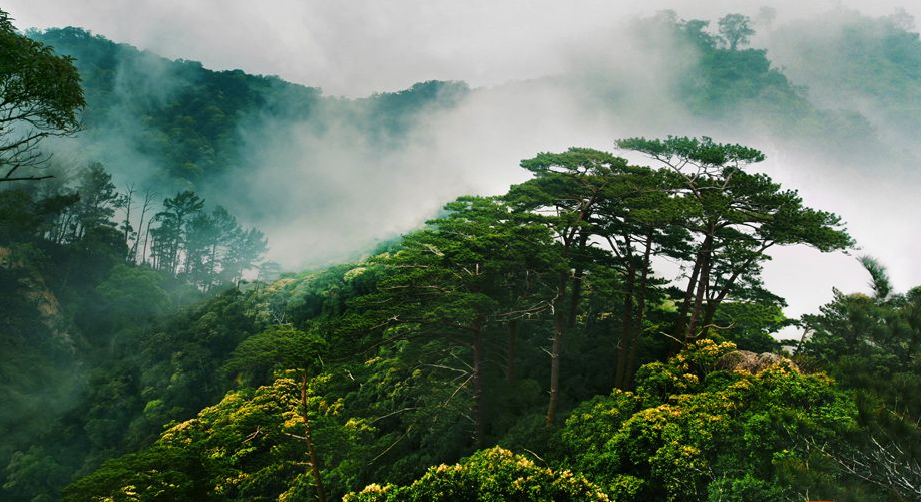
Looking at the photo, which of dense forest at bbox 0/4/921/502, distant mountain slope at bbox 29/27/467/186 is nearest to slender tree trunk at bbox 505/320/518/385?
dense forest at bbox 0/4/921/502

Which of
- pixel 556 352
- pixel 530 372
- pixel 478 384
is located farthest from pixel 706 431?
pixel 530 372

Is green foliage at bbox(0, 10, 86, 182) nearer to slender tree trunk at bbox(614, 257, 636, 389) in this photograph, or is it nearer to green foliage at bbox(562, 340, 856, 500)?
green foliage at bbox(562, 340, 856, 500)

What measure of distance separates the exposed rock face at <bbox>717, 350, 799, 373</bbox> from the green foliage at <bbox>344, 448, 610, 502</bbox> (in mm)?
7811

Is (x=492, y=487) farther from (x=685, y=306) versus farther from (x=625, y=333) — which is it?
(x=685, y=306)

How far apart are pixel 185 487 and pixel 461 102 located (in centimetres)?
15000

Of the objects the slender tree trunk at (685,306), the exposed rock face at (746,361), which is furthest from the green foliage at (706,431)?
the slender tree trunk at (685,306)

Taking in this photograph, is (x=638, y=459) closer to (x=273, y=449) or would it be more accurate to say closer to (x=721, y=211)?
(x=721, y=211)

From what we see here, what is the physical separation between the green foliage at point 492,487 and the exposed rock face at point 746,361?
7811 mm

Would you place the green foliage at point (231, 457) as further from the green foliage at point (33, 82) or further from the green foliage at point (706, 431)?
the green foliage at point (706, 431)

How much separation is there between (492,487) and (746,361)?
962 centimetres

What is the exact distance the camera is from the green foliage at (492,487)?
9.05 metres

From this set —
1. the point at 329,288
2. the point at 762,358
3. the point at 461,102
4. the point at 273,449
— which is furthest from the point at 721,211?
the point at 461,102

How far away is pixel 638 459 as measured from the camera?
10648 millimetres

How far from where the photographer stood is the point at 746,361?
14016 millimetres
